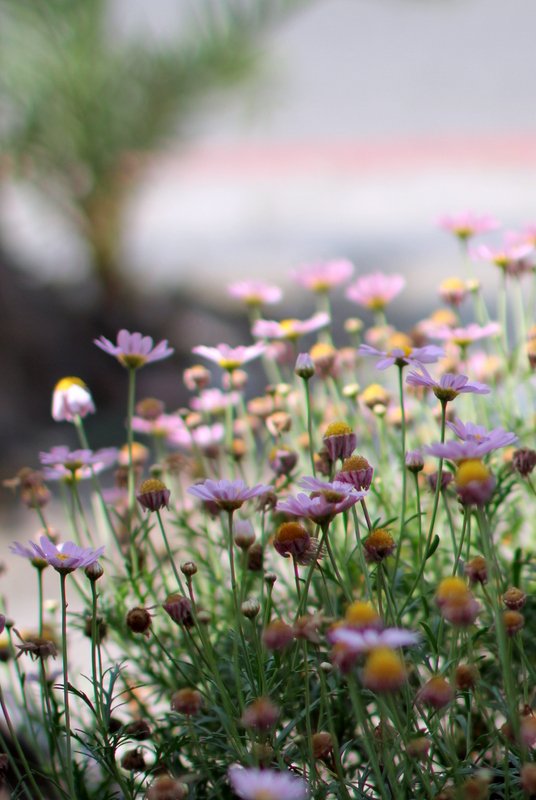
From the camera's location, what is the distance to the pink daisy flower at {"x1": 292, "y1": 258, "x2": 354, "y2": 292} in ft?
2.95

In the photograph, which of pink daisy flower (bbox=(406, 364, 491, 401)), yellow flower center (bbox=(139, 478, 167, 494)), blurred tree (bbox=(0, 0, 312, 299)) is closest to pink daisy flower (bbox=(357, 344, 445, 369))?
pink daisy flower (bbox=(406, 364, 491, 401))

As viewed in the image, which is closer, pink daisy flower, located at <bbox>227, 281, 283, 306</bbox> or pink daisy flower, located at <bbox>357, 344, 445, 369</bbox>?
pink daisy flower, located at <bbox>357, 344, 445, 369</bbox>

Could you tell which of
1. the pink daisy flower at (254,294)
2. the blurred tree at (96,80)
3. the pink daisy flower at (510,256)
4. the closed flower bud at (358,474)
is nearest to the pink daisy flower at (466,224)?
the pink daisy flower at (510,256)

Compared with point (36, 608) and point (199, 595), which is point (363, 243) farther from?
point (199, 595)

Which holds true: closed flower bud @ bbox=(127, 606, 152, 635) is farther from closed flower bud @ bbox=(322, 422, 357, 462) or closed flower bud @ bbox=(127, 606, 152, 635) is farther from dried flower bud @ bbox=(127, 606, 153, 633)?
closed flower bud @ bbox=(322, 422, 357, 462)

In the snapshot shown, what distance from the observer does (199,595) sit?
772mm

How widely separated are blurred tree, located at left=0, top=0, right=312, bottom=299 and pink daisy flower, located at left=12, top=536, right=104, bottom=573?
237 centimetres

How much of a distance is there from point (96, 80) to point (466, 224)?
81.4 inches

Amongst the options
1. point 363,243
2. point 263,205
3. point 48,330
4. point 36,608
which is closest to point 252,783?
point 36,608

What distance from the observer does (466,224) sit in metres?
0.90

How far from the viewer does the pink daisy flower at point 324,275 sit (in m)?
0.90

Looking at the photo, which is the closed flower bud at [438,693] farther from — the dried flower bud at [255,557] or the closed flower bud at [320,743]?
the dried flower bud at [255,557]

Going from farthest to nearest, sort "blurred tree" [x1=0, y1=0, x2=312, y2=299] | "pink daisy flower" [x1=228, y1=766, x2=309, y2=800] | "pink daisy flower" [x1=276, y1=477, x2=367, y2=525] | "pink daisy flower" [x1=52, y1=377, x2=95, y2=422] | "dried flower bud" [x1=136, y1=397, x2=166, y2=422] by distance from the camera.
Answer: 1. "blurred tree" [x1=0, y1=0, x2=312, y2=299]
2. "dried flower bud" [x1=136, y1=397, x2=166, y2=422]
3. "pink daisy flower" [x1=52, y1=377, x2=95, y2=422]
4. "pink daisy flower" [x1=276, y1=477, x2=367, y2=525]
5. "pink daisy flower" [x1=228, y1=766, x2=309, y2=800]

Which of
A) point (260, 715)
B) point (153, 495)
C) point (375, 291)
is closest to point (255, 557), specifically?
point (153, 495)
